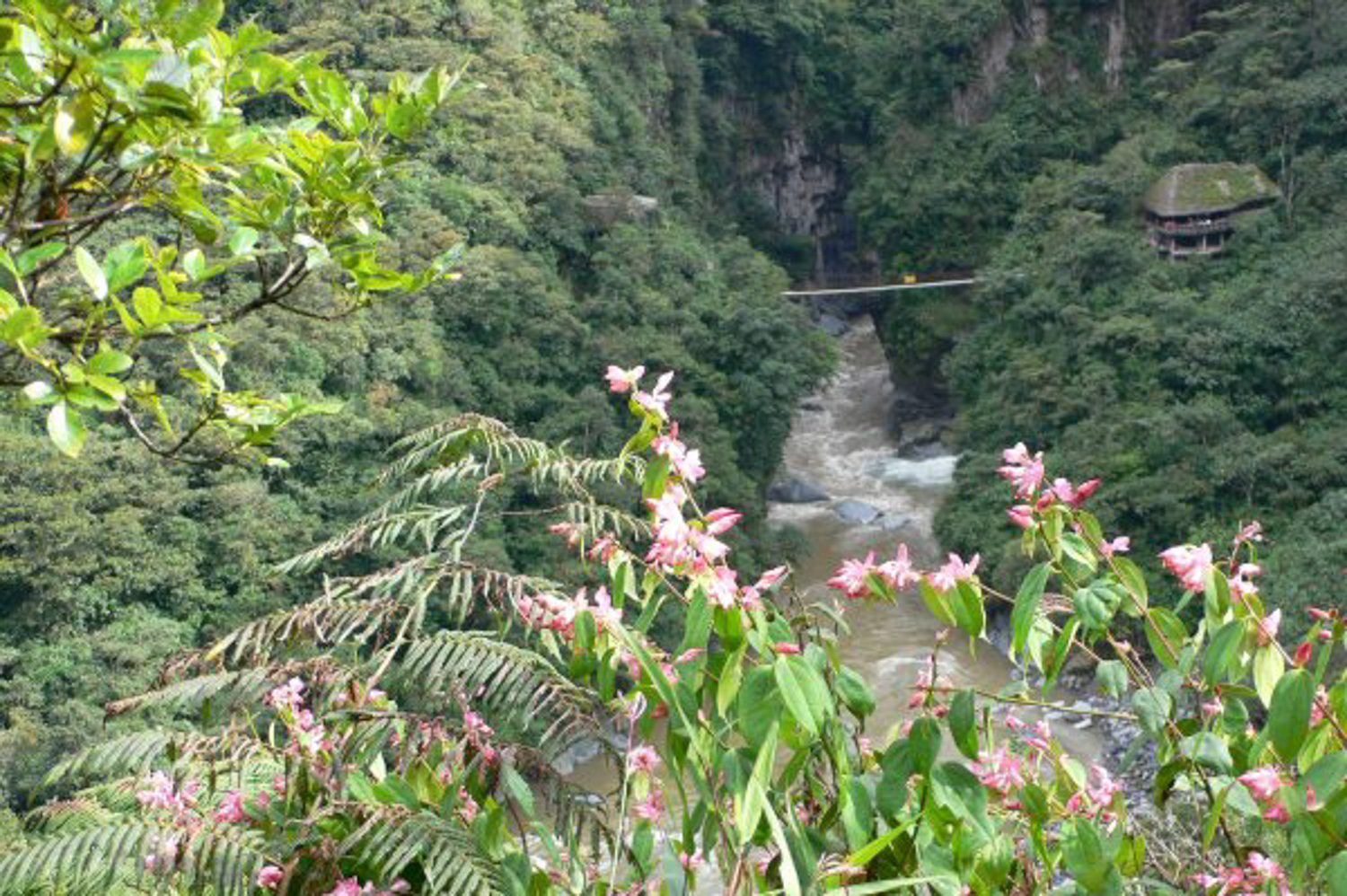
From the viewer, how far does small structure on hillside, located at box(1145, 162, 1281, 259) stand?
53.8 ft

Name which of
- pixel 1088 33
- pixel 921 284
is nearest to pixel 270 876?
pixel 921 284

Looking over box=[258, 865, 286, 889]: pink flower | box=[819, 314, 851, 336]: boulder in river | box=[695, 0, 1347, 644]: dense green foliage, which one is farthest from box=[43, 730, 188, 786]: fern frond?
box=[819, 314, 851, 336]: boulder in river

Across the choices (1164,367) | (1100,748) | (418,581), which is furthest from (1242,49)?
(418,581)

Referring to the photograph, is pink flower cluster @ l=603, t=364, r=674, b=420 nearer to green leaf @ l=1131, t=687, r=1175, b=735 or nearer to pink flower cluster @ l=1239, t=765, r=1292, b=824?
green leaf @ l=1131, t=687, r=1175, b=735

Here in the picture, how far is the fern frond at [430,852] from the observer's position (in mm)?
1240

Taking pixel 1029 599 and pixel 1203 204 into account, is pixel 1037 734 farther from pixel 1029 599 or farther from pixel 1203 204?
pixel 1203 204

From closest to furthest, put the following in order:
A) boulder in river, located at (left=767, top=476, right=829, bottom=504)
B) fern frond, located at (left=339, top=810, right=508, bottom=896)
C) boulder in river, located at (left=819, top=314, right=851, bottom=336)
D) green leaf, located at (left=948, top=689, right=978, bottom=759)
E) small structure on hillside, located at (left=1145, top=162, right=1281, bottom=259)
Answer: green leaf, located at (left=948, top=689, right=978, bottom=759)
fern frond, located at (left=339, top=810, right=508, bottom=896)
small structure on hillside, located at (left=1145, top=162, right=1281, bottom=259)
boulder in river, located at (left=767, top=476, right=829, bottom=504)
boulder in river, located at (left=819, top=314, right=851, bottom=336)

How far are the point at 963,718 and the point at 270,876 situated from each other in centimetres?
66

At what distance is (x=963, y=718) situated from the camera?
44.7 inches

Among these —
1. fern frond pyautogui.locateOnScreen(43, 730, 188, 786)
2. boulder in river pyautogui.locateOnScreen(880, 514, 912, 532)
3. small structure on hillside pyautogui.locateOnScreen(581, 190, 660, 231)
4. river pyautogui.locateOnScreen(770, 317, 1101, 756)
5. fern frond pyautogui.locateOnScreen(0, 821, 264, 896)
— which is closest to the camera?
fern frond pyautogui.locateOnScreen(0, 821, 264, 896)

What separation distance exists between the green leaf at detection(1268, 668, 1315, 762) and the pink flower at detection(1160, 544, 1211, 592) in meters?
0.15

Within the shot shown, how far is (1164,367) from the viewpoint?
13977mm

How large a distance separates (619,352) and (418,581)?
1329cm

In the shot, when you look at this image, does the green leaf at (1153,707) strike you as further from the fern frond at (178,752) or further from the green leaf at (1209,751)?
the fern frond at (178,752)
